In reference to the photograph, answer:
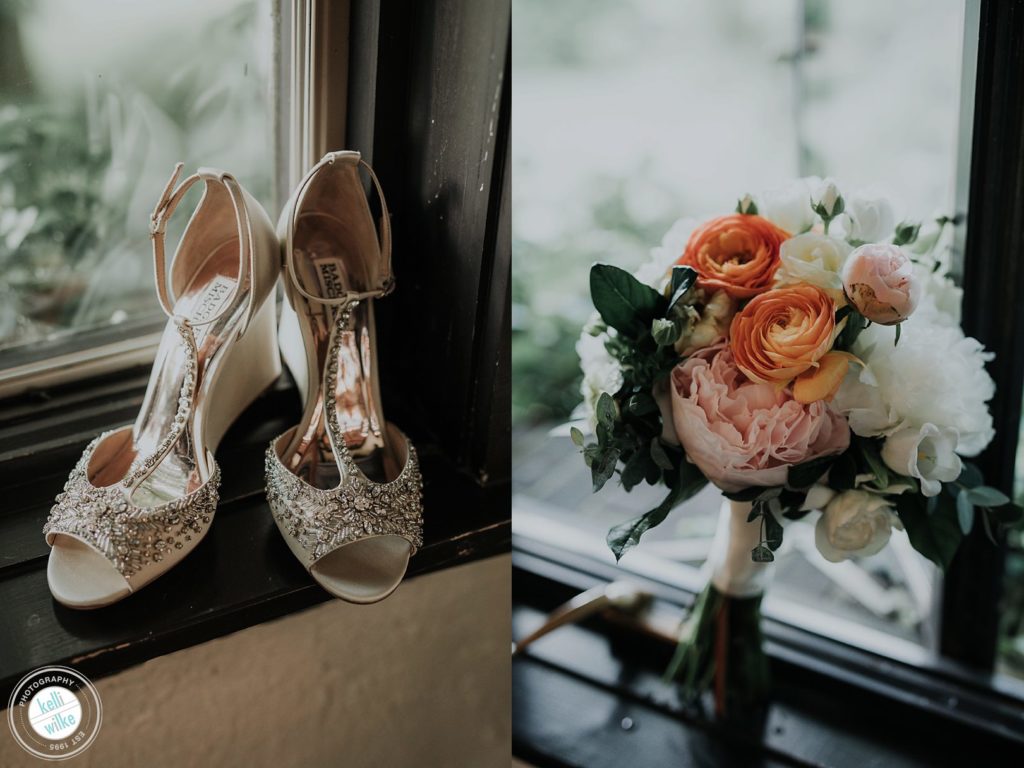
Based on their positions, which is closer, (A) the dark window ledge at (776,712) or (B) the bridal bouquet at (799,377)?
(B) the bridal bouquet at (799,377)

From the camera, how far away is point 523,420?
1446mm

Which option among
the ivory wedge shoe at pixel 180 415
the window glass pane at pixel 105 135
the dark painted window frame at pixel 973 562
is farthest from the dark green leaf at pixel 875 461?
the window glass pane at pixel 105 135

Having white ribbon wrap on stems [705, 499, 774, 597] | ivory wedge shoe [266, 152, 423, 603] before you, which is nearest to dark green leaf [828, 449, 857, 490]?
white ribbon wrap on stems [705, 499, 774, 597]

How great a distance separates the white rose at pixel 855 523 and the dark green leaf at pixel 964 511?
6 centimetres

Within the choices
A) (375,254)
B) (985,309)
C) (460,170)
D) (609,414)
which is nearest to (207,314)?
(375,254)

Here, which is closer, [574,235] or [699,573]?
[699,573]

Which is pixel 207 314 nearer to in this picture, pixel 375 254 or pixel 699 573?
pixel 375 254

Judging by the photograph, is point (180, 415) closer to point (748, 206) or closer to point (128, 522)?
point (128, 522)

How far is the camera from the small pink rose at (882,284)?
566mm

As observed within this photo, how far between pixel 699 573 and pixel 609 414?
474 mm

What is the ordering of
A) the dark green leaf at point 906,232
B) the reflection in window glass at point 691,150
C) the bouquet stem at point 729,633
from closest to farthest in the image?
the dark green leaf at point 906,232
the bouquet stem at point 729,633
the reflection in window glass at point 691,150

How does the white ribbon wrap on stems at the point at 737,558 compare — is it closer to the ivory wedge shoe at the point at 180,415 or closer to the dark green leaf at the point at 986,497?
the dark green leaf at the point at 986,497

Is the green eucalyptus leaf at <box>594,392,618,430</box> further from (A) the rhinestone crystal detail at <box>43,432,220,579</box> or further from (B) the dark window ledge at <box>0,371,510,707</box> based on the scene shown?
(A) the rhinestone crystal detail at <box>43,432,220,579</box>

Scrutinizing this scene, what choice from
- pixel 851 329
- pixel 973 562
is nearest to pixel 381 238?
pixel 851 329
